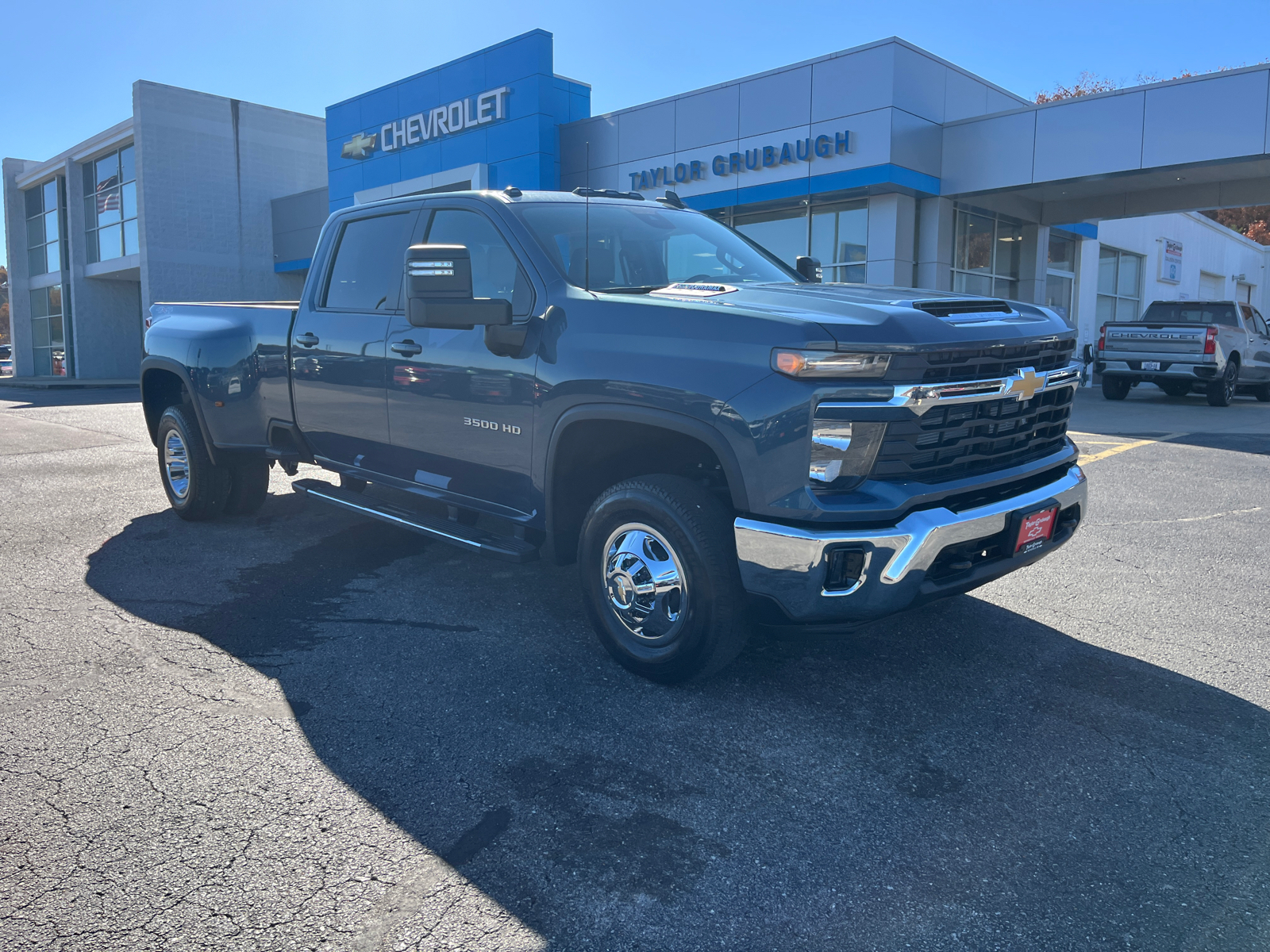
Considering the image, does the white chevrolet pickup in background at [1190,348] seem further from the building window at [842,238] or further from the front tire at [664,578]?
the front tire at [664,578]

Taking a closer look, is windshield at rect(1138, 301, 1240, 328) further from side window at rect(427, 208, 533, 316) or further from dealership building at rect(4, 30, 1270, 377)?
side window at rect(427, 208, 533, 316)

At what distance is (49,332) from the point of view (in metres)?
39.1

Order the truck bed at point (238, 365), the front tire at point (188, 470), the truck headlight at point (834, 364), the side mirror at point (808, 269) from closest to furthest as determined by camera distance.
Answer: the truck headlight at point (834, 364) → the side mirror at point (808, 269) → the truck bed at point (238, 365) → the front tire at point (188, 470)

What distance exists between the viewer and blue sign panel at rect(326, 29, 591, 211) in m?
22.0

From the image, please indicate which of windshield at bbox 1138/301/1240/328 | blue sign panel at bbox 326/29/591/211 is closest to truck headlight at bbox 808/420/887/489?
windshield at bbox 1138/301/1240/328

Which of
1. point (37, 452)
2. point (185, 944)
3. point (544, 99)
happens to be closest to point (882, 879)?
point (185, 944)

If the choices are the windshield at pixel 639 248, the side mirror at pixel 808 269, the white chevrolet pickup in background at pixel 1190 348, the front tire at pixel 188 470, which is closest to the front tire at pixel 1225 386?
the white chevrolet pickup in background at pixel 1190 348

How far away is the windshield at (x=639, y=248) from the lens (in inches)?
163

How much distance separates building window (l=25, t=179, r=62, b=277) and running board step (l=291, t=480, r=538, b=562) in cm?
3869

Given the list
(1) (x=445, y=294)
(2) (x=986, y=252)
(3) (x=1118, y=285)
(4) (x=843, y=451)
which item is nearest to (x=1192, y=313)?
(2) (x=986, y=252)

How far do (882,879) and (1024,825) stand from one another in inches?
21.4

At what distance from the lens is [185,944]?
87.7 inches

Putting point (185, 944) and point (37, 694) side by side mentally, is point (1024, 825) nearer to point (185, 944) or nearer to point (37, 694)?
point (185, 944)

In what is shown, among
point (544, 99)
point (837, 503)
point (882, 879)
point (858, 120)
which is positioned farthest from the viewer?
point (544, 99)
